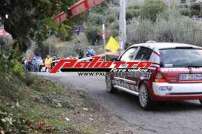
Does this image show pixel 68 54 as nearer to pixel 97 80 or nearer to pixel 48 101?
pixel 97 80

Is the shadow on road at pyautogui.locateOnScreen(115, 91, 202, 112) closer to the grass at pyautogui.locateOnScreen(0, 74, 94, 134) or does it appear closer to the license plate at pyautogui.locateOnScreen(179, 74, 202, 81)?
the license plate at pyautogui.locateOnScreen(179, 74, 202, 81)

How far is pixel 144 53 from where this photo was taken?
46.4ft

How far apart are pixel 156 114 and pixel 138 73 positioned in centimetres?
129

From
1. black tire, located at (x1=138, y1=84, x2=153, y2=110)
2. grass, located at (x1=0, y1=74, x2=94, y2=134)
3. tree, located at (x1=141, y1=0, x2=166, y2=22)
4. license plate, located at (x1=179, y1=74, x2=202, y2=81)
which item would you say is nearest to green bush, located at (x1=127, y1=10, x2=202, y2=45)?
tree, located at (x1=141, y1=0, x2=166, y2=22)

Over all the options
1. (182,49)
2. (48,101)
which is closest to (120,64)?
(182,49)

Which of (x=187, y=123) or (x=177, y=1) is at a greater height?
(x=177, y=1)

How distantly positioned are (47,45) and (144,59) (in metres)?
42.1

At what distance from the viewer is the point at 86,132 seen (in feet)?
30.6

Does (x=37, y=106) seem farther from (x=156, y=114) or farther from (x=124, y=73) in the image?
(x=124, y=73)

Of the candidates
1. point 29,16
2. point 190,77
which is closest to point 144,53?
point 190,77

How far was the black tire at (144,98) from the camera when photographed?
517 inches

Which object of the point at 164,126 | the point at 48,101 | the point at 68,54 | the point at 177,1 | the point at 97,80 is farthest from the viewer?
the point at 177,1

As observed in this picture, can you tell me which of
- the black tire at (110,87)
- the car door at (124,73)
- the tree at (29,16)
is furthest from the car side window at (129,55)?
the tree at (29,16)

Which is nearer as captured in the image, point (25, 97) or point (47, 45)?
point (25, 97)
